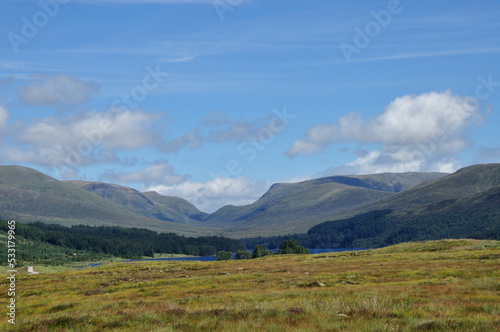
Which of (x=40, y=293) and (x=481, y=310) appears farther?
(x=40, y=293)

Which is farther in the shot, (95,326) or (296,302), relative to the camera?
(296,302)

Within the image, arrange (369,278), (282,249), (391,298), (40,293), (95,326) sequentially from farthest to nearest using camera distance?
1. (282,249)
2. (40,293)
3. (369,278)
4. (391,298)
5. (95,326)

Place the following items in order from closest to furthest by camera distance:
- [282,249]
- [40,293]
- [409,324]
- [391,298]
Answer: [409,324]
[391,298]
[40,293]
[282,249]

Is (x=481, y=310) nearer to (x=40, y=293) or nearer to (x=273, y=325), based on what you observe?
(x=273, y=325)

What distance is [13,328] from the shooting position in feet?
64.6

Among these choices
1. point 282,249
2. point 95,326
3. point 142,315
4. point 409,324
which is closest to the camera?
point 409,324

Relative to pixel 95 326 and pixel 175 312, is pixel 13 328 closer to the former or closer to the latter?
pixel 95 326

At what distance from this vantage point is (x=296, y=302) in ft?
80.5

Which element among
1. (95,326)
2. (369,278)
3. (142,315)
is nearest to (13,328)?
(95,326)

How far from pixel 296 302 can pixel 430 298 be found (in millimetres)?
7554

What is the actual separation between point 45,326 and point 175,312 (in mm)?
5988

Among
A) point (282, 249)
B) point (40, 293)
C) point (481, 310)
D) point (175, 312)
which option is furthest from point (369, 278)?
point (282, 249)

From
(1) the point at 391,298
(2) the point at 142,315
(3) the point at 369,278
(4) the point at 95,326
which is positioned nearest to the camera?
(4) the point at 95,326

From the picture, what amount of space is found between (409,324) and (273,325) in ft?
17.5
